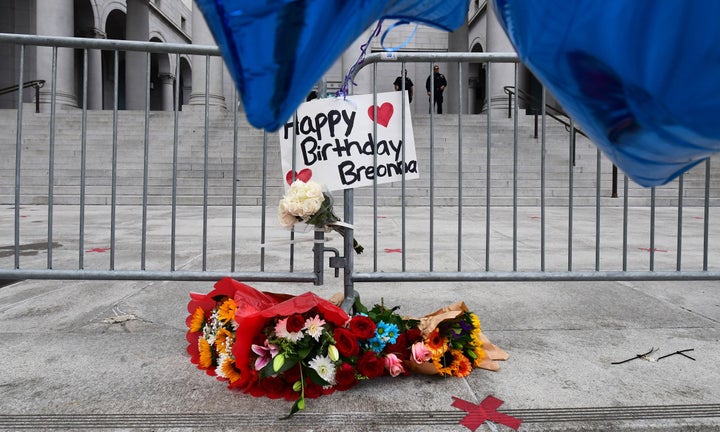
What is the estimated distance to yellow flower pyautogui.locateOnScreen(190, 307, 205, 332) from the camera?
188cm

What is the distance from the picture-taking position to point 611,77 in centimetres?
43

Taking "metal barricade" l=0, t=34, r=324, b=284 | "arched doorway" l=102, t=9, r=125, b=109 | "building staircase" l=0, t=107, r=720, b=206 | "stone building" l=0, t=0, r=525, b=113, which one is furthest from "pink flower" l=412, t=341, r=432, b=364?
"arched doorway" l=102, t=9, r=125, b=109

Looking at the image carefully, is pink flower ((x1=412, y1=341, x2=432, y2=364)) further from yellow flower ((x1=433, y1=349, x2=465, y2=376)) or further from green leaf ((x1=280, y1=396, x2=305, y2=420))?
green leaf ((x1=280, y1=396, x2=305, y2=420))

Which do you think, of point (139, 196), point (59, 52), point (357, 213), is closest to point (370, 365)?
point (357, 213)

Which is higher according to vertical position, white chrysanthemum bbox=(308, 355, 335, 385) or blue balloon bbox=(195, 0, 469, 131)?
blue balloon bbox=(195, 0, 469, 131)

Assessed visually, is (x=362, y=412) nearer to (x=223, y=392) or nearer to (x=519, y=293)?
(x=223, y=392)

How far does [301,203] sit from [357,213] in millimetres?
6514

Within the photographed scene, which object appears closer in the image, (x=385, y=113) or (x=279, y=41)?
(x=279, y=41)

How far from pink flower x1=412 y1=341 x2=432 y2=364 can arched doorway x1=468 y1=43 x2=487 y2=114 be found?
25076 millimetres

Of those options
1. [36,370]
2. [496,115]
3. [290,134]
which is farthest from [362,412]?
[496,115]

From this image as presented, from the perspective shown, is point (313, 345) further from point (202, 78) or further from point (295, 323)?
point (202, 78)

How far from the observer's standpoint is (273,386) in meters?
1.60

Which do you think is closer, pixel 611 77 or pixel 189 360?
pixel 611 77

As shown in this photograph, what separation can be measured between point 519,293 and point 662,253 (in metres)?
2.40
